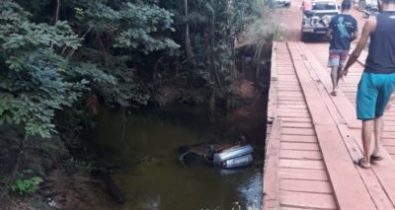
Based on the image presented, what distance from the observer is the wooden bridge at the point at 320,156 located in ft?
13.0

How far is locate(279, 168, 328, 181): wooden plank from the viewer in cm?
448

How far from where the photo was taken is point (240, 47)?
16516mm

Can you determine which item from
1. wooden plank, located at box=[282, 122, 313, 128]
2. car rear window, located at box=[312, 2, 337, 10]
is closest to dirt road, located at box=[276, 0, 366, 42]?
car rear window, located at box=[312, 2, 337, 10]

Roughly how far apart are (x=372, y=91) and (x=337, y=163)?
847 mm

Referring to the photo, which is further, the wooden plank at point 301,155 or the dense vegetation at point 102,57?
the wooden plank at point 301,155

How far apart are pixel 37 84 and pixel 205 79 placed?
341 inches

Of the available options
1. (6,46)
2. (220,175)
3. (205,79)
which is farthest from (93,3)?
(205,79)

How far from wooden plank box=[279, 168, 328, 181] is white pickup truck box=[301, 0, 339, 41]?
15473 millimetres

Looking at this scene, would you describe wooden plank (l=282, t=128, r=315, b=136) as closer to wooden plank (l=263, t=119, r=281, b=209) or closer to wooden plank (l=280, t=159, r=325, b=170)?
wooden plank (l=263, t=119, r=281, b=209)

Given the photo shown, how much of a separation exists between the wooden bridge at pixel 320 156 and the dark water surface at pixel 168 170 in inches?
60.2

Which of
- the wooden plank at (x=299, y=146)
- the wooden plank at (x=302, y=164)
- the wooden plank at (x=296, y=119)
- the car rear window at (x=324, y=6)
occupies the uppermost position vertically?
the car rear window at (x=324, y=6)

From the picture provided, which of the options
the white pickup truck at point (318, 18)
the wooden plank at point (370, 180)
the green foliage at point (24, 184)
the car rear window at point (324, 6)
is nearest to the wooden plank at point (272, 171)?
the wooden plank at point (370, 180)

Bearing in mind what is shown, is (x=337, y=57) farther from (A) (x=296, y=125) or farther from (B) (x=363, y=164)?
(B) (x=363, y=164)

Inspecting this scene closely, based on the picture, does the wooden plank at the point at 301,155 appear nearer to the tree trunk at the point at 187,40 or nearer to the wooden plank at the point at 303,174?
the wooden plank at the point at 303,174
